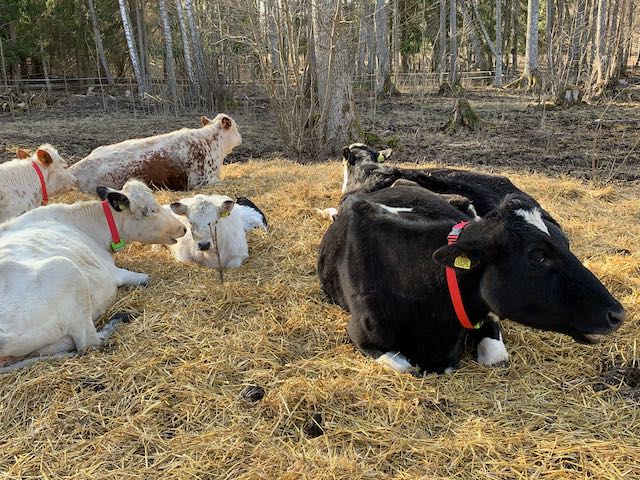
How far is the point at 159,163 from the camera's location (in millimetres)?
9227

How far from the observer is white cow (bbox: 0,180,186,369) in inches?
147

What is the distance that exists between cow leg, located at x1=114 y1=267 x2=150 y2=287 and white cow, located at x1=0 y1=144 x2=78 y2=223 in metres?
2.61

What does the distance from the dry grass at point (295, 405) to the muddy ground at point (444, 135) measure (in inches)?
238

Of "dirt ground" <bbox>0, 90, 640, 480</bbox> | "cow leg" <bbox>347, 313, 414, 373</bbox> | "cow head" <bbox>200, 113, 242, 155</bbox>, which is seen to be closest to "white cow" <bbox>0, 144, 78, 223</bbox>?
"dirt ground" <bbox>0, 90, 640, 480</bbox>

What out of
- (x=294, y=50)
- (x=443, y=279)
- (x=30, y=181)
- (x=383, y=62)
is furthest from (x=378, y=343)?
(x=383, y=62)

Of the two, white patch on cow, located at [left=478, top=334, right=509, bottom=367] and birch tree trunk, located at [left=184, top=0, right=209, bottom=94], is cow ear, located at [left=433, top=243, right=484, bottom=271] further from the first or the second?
birch tree trunk, located at [left=184, top=0, right=209, bottom=94]

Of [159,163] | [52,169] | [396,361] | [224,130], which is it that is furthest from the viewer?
[224,130]

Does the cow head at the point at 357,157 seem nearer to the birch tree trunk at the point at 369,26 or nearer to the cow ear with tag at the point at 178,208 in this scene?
the cow ear with tag at the point at 178,208

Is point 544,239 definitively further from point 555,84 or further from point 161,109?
point 161,109

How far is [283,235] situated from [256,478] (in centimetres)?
405

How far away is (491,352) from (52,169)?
254 inches

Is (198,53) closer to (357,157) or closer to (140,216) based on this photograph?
(357,157)

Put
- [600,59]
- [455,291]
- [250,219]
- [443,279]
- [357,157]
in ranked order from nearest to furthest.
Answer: [455,291], [443,279], [250,219], [357,157], [600,59]

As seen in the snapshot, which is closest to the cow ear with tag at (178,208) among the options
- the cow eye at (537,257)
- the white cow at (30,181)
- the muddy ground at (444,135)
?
the white cow at (30,181)
